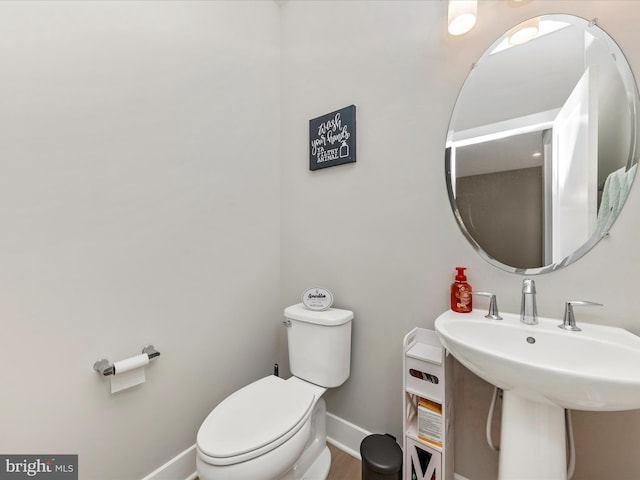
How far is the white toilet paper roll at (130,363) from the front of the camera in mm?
1000

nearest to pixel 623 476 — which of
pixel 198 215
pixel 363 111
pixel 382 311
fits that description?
pixel 382 311

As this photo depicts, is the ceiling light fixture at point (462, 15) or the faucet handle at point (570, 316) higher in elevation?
the ceiling light fixture at point (462, 15)

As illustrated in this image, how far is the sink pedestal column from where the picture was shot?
77 cm

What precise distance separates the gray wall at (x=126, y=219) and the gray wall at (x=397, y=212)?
30 cm

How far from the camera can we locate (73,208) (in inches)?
37.4

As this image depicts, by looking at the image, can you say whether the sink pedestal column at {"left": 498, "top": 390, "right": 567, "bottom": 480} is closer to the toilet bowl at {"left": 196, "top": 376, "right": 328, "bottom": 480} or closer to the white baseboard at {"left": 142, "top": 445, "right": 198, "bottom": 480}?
the toilet bowl at {"left": 196, "top": 376, "right": 328, "bottom": 480}

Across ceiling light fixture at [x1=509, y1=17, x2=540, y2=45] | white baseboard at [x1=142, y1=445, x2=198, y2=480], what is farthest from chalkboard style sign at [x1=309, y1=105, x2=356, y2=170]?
white baseboard at [x1=142, y1=445, x2=198, y2=480]

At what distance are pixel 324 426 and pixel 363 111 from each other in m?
1.64

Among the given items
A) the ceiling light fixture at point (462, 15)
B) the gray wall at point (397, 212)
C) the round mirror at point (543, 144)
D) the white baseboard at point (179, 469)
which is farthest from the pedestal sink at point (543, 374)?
the white baseboard at point (179, 469)

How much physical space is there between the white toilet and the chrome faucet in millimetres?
704

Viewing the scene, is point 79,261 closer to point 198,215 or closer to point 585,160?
point 198,215

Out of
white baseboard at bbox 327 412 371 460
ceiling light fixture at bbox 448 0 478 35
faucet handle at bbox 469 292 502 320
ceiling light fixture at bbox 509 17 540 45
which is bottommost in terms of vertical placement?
white baseboard at bbox 327 412 371 460

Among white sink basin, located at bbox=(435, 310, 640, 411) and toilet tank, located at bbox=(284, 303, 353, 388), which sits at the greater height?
white sink basin, located at bbox=(435, 310, 640, 411)

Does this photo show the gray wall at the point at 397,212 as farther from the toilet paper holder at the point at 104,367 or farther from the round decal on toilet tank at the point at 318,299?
the toilet paper holder at the point at 104,367
